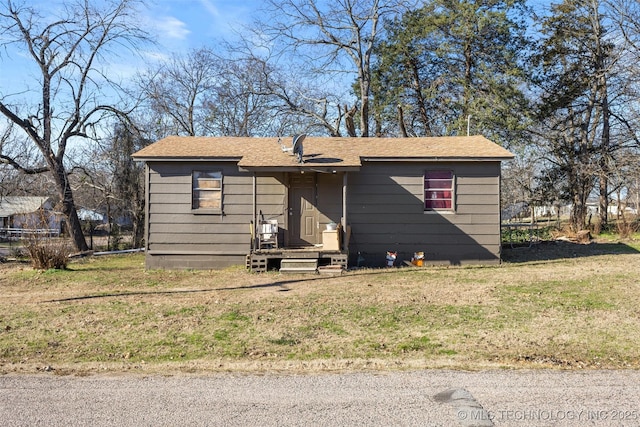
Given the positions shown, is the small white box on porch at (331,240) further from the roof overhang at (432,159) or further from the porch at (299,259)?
the roof overhang at (432,159)

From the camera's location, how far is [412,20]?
23156mm

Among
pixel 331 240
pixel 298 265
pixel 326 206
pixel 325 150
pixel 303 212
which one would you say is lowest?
pixel 298 265

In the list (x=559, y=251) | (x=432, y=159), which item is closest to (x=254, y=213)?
→ (x=432, y=159)

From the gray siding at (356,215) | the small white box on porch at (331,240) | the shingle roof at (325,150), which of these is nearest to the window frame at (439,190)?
the gray siding at (356,215)

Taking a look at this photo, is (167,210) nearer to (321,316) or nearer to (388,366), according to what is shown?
(321,316)

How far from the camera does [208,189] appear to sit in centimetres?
1329

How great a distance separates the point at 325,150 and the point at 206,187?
334 centimetres

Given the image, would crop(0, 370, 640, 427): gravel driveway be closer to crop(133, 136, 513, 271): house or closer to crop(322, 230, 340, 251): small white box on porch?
crop(322, 230, 340, 251): small white box on porch

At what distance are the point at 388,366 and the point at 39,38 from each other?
60.6 ft

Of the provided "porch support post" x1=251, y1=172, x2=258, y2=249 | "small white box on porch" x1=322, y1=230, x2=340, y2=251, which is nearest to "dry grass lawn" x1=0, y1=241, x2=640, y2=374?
"small white box on porch" x1=322, y1=230, x2=340, y2=251

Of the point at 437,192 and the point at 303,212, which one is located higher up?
the point at 437,192

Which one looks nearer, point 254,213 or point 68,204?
point 254,213

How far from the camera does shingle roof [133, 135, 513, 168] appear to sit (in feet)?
41.4

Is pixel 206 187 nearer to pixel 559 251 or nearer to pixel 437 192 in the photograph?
pixel 437 192
